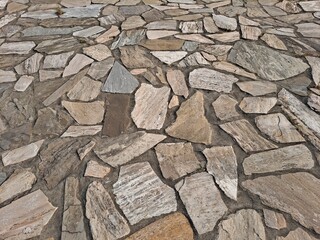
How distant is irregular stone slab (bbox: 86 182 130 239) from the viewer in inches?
74.7

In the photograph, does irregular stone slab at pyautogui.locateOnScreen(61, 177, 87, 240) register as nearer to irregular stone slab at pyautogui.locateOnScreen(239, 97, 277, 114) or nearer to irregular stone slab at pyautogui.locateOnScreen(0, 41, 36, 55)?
irregular stone slab at pyautogui.locateOnScreen(239, 97, 277, 114)

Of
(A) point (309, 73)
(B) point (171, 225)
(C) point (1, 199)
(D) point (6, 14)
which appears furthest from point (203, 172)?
(D) point (6, 14)

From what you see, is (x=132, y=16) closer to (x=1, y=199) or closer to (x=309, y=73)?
(x=309, y=73)

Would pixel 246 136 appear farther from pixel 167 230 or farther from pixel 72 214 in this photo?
pixel 72 214

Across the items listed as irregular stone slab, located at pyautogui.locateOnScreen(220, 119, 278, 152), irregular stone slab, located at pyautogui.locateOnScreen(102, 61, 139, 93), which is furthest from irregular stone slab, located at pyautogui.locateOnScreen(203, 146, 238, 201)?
irregular stone slab, located at pyautogui.locateOnScreen(102, 61, 139, 93)

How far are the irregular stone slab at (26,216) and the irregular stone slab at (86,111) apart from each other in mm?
702

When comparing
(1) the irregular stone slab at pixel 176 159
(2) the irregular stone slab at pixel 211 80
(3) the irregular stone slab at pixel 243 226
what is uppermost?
(3) the irregular stone slab at pixel 243 226

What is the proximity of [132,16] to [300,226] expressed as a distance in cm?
314

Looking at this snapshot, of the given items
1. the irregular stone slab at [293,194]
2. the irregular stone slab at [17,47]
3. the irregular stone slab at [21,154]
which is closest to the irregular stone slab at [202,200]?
the irregular stone slab at [293,194]

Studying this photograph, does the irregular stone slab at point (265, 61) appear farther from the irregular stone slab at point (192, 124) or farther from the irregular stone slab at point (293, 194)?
the irregular stone slab at point (293, 194)

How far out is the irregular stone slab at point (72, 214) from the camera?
191 cm

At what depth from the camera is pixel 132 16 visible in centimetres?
418

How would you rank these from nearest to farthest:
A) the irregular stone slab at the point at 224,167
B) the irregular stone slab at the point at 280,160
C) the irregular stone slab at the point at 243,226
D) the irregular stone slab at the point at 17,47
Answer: the irregular stone slab at the point at 243,226 < the irregular stone slab at the point at 224,167 < the irregular stone slab at the point at 280,160 < the irregular stone slab at the point at 17,47

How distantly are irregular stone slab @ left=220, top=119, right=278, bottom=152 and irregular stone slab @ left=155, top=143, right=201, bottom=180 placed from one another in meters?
0.34
